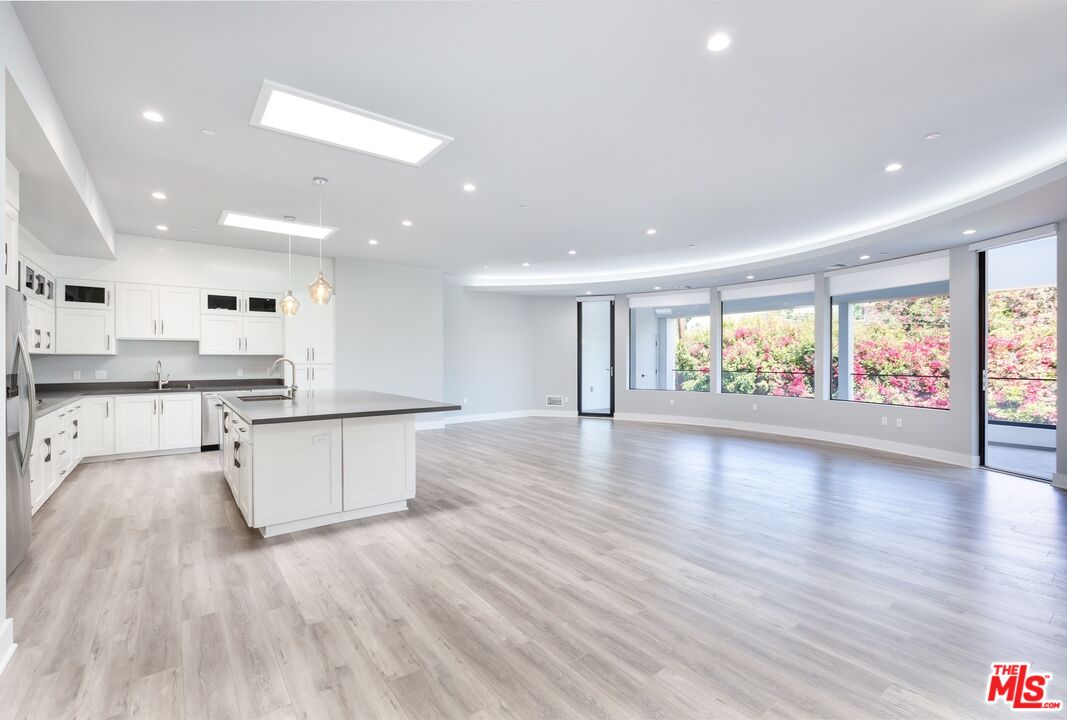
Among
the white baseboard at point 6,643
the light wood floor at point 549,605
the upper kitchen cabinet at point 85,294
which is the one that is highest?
the upper kitchen cabinet at point 85,294

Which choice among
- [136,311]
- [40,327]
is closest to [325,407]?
[40,327]

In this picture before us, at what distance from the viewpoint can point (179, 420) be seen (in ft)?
20.3

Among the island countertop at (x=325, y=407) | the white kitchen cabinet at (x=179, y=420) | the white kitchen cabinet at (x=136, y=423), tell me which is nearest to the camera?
the island countertop at (x=325, y=407)

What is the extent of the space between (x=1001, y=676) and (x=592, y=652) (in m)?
1.67

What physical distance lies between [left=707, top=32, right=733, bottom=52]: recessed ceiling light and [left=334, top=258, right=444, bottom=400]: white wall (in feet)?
21.1

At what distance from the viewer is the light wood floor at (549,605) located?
1843mm

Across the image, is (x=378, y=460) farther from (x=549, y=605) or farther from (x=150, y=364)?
(x=150, y=364)

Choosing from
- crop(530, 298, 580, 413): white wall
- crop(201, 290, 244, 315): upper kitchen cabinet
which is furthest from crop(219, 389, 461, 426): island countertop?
crop(530, 298, 580, 413): white wall

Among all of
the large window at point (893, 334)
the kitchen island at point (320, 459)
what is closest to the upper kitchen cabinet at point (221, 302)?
the kitchen island at point (320, 459)

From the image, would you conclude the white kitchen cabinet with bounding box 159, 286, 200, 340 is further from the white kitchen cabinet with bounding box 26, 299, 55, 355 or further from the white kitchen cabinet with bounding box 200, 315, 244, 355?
the white kitchen cabinet with bounding box 26, 299, 55, 355

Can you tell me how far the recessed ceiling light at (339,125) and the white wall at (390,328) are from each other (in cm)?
447

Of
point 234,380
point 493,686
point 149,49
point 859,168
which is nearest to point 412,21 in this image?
point 149,49

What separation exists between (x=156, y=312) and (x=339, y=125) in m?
4.89
